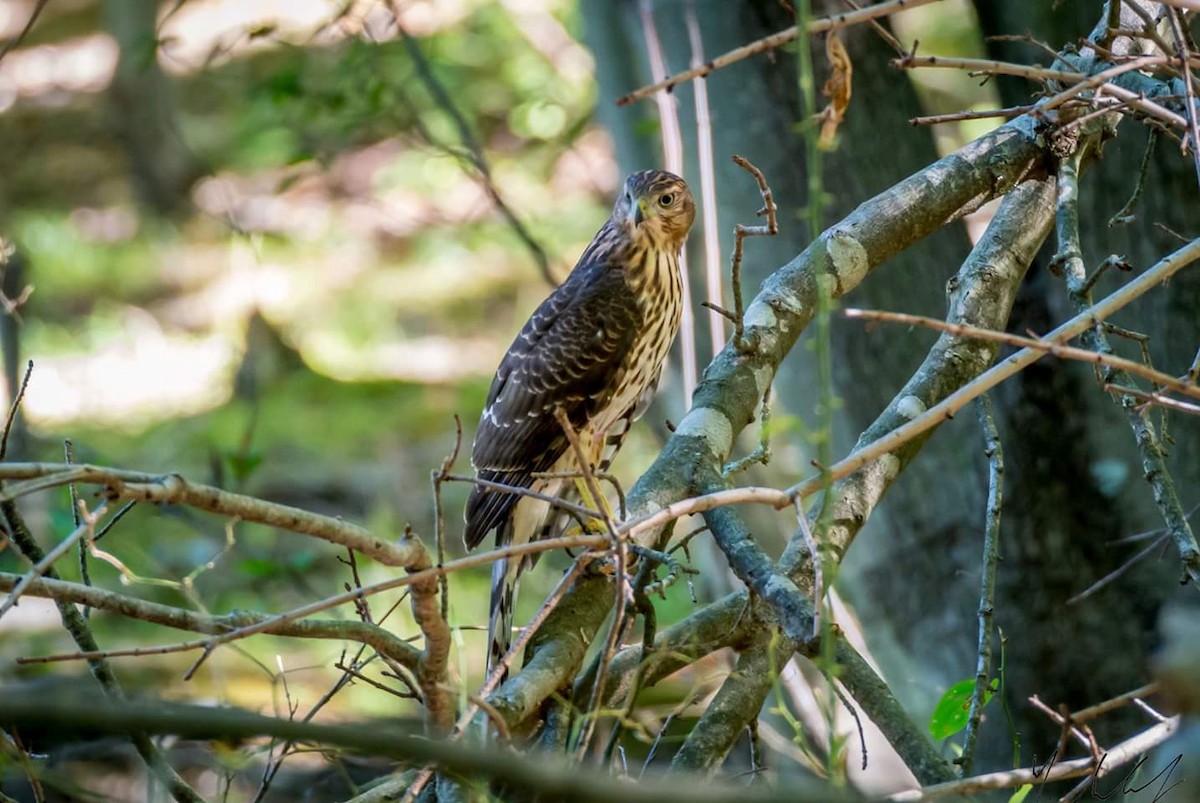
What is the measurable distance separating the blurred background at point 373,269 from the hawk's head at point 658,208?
1.09 feet

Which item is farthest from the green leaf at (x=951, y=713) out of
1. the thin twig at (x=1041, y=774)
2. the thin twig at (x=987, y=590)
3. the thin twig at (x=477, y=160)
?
the thin twig at (x=477, y=160)

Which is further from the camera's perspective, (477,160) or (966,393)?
(477,160)

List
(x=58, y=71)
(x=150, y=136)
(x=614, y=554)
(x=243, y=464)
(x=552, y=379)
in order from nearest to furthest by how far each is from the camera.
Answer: (x=614, y=554) < (x=552, y=379) < (x=243, y=464) < (x=150, y=136) < (x=58, y=71)

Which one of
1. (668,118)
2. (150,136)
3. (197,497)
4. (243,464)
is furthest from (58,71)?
(197,497)

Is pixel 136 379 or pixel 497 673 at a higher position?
pixel 136 379

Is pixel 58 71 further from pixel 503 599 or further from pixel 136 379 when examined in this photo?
pixel 503 599

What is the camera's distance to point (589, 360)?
425 centimetres

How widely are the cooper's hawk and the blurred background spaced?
0.42m

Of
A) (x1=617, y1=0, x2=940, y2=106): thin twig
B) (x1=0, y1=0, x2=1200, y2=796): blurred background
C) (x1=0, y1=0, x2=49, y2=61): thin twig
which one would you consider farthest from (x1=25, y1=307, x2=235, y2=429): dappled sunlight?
(x1=617, y1=0, x2=940, y2=106): thin twig

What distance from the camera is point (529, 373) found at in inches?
172

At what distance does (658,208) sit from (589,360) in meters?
0.57

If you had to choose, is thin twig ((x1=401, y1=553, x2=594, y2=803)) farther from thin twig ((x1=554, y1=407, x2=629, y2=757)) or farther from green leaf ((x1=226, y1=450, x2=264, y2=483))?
green leaf ((x1=226, y1=450, x2=264, y2=483))

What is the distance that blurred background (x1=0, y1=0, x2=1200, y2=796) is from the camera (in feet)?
14.8

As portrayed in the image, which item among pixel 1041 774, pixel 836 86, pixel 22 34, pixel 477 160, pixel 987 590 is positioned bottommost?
pixel 1041 774
